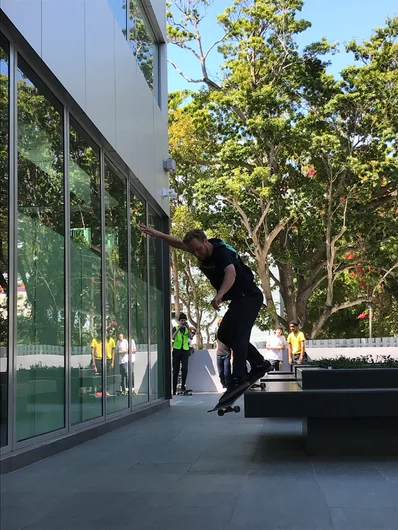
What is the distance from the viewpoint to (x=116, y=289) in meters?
9.74

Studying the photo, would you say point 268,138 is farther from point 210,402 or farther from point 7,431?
point 7,431

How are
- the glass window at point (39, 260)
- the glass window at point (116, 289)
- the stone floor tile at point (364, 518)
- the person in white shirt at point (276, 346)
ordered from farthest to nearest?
the person in white shirt at point (276, 346) < the glass window at point (116, 289) < the glass window at point (39, 260) < the stone floor tile at point (364, 518)

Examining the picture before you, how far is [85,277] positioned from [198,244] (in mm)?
2434

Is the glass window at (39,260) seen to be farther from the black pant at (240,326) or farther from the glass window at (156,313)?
the glass window at (156,313)

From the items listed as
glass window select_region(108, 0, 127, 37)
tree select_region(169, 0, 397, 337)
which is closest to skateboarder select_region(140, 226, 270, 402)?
glass window select_region(108, 0, 127, 37)

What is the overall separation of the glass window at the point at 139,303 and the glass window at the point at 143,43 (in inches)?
105

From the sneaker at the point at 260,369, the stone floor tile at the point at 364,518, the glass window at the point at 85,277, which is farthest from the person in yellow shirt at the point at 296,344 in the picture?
the stone floor tile at the point at 364,518

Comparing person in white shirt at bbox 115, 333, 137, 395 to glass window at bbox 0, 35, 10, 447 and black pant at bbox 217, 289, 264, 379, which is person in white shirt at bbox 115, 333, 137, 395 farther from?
glass window at bbox 0, 35, 10, 447

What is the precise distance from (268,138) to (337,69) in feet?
12.2

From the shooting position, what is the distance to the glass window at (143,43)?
1171 cm

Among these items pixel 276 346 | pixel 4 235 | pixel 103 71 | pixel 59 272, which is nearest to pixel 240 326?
pixel 59 272

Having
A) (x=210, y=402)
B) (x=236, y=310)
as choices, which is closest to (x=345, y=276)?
(x=210, y=402)

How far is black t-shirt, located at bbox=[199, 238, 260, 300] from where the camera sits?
20.6 ft

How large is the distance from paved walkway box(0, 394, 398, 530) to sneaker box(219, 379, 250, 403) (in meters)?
0.58
